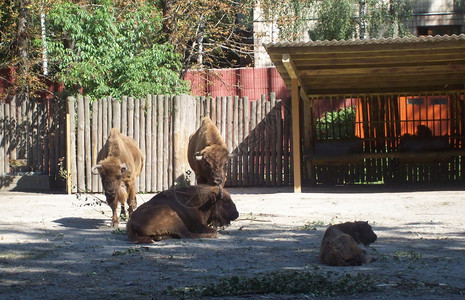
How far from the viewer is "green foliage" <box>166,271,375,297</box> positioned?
593 cm

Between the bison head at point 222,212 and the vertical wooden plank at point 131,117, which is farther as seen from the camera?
the vertical wooden plank at point 131,117

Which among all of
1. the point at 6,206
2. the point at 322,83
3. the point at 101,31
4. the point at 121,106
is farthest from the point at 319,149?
the point at 6,206

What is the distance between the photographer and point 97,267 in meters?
7.36

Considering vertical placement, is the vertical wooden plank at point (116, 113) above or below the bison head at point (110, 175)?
above

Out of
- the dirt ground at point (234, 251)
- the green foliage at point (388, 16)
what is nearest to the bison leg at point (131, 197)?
the dirt ground at point (234, 251)

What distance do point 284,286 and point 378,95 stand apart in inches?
522

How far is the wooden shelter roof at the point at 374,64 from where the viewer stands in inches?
545

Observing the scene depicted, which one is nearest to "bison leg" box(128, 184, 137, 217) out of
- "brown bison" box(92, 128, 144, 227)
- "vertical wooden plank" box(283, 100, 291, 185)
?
"brown bison" box(92, 128, 144, 227)

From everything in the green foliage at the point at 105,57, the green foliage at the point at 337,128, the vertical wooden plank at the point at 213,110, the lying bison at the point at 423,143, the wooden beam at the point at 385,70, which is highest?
the green foliage at the point at 105,57

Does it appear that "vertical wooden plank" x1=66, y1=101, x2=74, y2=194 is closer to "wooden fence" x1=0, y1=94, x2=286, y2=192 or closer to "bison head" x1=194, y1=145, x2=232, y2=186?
"wooden fence" x1=0, y1=94, x2=286, y2=192

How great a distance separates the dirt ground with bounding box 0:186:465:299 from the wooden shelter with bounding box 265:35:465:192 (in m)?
3.08

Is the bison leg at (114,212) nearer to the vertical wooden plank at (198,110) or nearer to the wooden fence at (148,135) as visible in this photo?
the wooden fence at (148,135)

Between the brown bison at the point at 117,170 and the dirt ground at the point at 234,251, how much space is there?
51cm

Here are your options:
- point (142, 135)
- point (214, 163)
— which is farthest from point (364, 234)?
point (142, 135)
